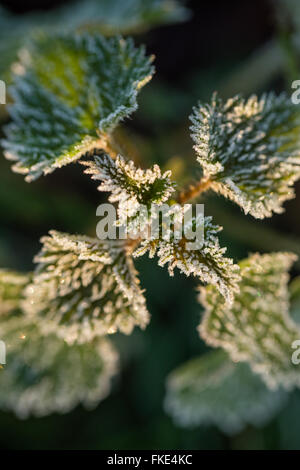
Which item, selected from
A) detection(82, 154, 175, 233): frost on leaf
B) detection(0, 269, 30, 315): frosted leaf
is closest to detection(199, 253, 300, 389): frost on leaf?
detection(82, 154, 175, 233): frost on leaf

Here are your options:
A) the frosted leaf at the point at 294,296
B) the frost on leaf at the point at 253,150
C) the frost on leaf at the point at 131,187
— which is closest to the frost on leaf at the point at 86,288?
the frost on leaf at the point at 131,187

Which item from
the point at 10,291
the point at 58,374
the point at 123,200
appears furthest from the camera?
the point at 58,374

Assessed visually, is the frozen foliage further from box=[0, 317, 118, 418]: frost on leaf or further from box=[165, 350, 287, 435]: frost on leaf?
box=[165, 350, 287, 435]: frost on leaf

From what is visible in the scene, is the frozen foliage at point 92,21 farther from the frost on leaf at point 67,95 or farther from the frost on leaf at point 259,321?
the frost on leaf at point 259,321

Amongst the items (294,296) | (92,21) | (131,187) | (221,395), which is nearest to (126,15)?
(92,21)

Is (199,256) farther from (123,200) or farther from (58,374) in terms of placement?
(58,374)

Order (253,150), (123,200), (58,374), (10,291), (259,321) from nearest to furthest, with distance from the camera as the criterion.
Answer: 1. (123,200)
2. (253,150)
3. (259,321)
4. (10,291)
5. (58,374)
